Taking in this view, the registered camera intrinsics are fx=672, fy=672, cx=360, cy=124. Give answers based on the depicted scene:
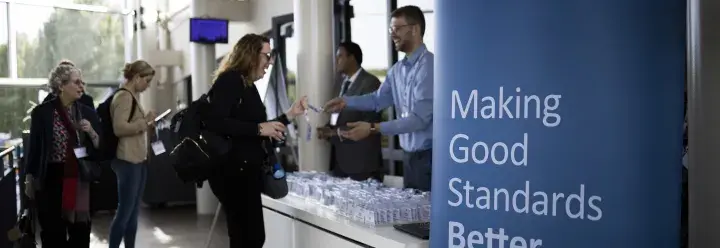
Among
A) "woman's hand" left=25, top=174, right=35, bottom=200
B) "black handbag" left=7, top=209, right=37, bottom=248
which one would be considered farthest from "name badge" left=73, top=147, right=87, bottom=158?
"black handbag" left=7, top=209, right=37, bottom=248

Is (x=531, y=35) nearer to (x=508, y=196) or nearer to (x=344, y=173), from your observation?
(x=508, y=196)

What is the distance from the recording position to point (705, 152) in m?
1.56

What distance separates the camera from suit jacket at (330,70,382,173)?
13.4ft

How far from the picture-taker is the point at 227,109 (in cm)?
271

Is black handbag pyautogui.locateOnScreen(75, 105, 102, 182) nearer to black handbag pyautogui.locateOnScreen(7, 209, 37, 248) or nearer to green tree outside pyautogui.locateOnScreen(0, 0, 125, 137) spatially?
black handbag pyautogui.locateOnScreen(7, 209, 37, 248)

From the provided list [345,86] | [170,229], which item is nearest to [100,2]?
[170,229]

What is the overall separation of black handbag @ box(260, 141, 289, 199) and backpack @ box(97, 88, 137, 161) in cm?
166

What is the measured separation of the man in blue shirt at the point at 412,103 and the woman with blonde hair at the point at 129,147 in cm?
178

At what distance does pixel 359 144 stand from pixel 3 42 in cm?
852

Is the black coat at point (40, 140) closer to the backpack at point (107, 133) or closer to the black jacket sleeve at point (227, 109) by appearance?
the backpack at point (107, 133)

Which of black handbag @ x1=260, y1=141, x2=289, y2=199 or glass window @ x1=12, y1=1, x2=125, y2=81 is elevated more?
glass window @ x1=12, y1=1, x2=125, y2=81

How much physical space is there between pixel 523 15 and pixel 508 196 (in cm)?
46

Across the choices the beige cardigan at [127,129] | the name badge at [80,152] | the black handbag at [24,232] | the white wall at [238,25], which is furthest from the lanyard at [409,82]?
the white wall at [238,25]

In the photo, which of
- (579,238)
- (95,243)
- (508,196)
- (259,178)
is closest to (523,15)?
(508,196)
